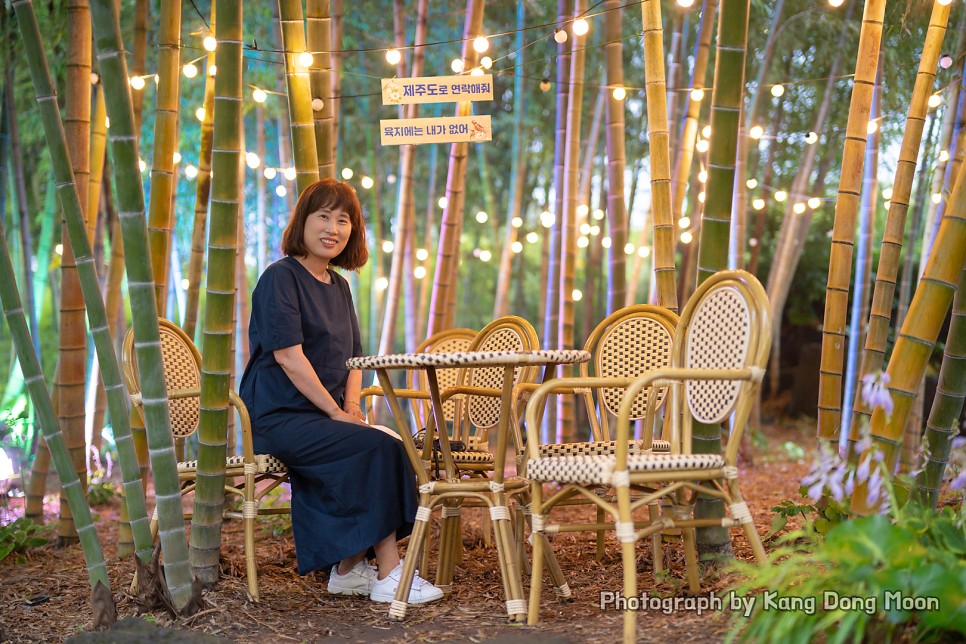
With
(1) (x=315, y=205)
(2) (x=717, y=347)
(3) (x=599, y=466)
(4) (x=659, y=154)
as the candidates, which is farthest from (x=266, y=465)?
(4) (x=659, y=154)

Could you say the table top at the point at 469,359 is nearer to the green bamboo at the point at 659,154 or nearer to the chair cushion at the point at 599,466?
the chair cushion at the point at 599,466

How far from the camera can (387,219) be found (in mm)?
9047

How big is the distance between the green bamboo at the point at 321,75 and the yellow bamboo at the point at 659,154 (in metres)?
1.13

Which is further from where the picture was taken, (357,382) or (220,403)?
(357,382)

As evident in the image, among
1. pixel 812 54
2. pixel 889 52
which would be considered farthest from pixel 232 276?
pixel 812 54

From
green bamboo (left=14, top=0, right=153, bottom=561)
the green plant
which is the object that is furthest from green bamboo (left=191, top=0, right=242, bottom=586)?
the green plant

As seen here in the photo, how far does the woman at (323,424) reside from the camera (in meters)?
2.48

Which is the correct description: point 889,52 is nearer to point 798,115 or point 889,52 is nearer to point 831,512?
point 798,115

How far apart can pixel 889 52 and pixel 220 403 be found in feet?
15.5

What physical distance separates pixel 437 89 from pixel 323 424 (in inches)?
54.1

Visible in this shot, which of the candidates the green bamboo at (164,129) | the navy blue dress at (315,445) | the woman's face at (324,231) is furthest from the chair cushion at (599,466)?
the green bamboo at (164,129)

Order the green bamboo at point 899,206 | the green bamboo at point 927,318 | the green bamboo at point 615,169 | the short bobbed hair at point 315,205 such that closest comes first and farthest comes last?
1. the green bamboo at point 927,318
2. the short bobbed hair at point 315,205
3. the green bamboo at point 899,206
4. the green bamboo at point 615,169

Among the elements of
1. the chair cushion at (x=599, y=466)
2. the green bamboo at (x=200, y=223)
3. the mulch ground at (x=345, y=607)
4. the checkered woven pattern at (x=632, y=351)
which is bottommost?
the mulch ground at (x=345, y=607)

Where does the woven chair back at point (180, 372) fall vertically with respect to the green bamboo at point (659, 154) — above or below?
below
